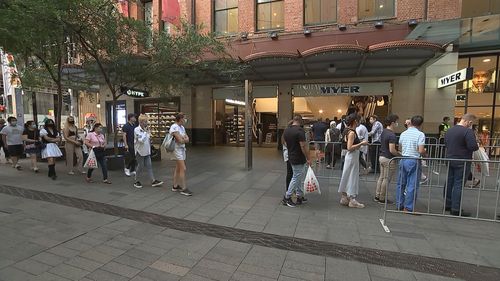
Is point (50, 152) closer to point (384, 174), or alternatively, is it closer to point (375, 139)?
point (384, 174)

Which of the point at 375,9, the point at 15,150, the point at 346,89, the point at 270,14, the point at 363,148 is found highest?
the point at 270,14

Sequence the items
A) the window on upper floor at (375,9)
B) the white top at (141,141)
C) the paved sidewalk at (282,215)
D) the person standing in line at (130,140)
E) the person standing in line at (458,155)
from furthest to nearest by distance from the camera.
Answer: the window on upper floor at (375,9) → the person standing in line at (130,140) → the white top at (141,141) → the person standing in line at (458,155) → the paved sidewalk at (282,215)

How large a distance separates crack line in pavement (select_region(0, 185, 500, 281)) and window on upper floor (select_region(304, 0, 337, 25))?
38.7 ft

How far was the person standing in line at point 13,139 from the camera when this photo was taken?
931 centimetres

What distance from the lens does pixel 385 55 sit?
34.3ft

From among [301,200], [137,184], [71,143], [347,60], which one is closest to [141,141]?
[137,184]

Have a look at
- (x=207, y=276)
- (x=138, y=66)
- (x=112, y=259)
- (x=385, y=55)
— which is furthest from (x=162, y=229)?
(x=385, y=55)

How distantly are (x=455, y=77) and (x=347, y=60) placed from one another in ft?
12.9

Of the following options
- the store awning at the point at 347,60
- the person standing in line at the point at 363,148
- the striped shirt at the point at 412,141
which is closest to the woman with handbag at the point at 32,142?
the store awning at the point at 347,60

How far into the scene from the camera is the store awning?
969 cm

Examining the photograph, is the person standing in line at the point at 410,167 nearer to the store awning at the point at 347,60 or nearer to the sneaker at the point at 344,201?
the sneaker at the point at 344,201

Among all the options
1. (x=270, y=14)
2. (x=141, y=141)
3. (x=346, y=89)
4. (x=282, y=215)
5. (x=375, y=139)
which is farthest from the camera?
(x=270, y=14)

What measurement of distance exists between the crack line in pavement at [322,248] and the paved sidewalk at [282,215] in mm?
136

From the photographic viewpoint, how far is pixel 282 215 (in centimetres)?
510
